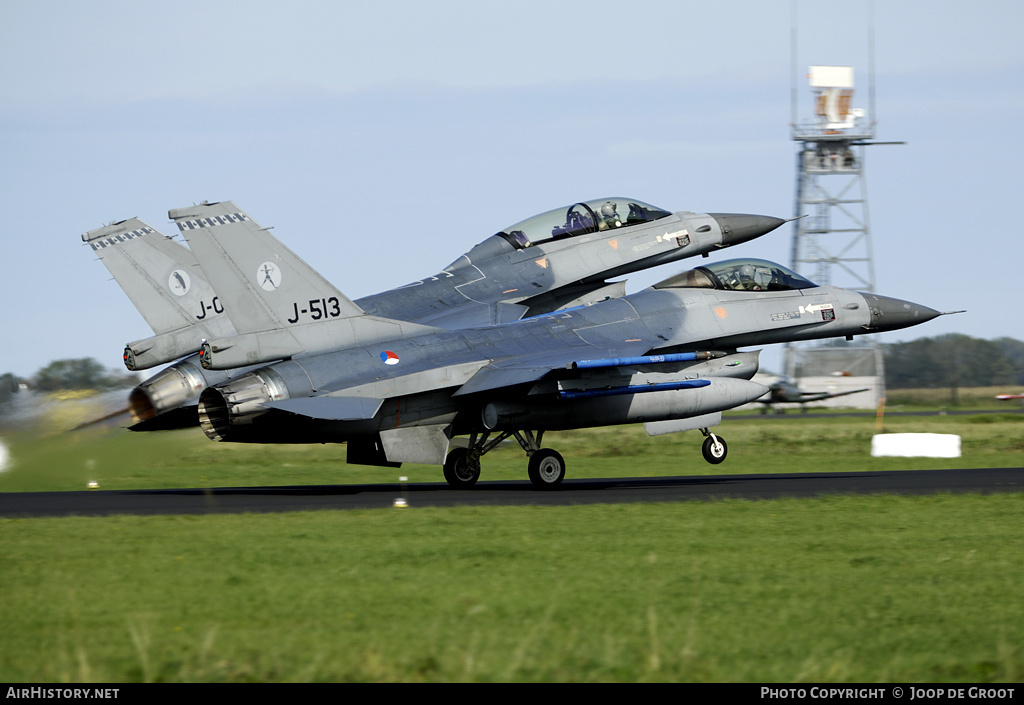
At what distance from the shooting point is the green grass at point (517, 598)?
6.30 metres

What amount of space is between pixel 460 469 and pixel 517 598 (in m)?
10.9

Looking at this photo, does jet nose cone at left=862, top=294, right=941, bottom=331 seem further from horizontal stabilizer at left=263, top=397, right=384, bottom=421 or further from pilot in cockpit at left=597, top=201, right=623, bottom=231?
horizontal stabilizer at left=263, top=397, right=384, bottom=421

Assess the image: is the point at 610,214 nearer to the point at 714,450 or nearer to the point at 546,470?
the point at 714,450

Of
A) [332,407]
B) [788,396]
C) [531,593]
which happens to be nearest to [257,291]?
[332,407]

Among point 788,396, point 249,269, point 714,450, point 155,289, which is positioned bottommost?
point 788,396

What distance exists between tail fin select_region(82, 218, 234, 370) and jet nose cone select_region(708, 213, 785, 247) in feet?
34.2

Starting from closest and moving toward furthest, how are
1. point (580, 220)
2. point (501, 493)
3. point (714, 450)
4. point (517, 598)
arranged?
point (517, 598), point (501, 493), point (714, 450), point (580, 220)

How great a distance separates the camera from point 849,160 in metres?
57.4

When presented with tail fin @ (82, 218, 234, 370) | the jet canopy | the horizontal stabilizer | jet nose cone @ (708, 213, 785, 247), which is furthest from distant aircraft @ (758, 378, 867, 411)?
the horizontal stabilizer

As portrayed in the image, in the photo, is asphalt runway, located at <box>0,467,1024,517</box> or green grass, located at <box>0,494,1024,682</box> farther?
asphalt runway, located at <box>0,467,1024,517</box>

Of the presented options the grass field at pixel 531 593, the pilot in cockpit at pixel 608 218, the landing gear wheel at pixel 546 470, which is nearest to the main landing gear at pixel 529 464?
the landing gear wheel at pixel 546 470

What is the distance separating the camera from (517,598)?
327 inches

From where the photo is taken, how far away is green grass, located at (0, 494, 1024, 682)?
6.30 metres

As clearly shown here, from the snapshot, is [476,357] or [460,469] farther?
[460,469]
